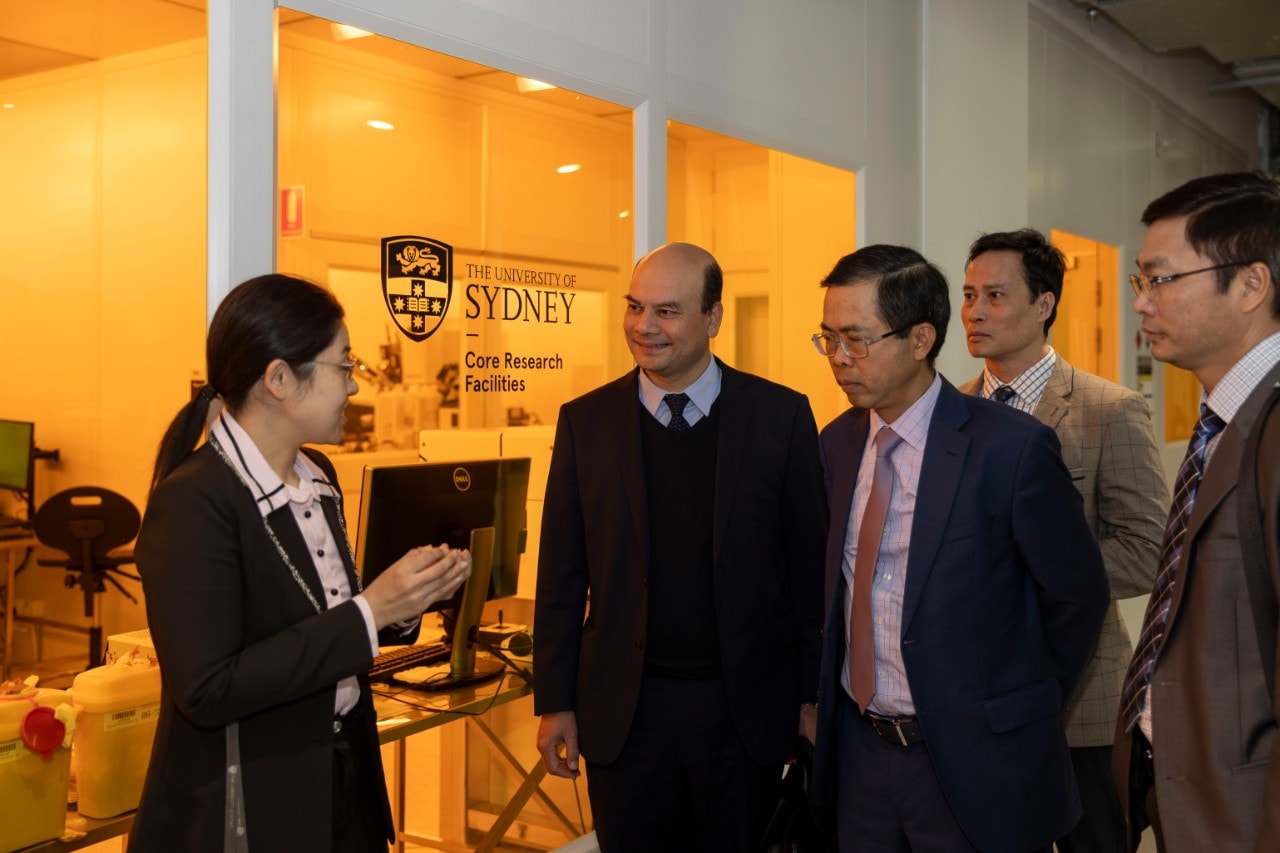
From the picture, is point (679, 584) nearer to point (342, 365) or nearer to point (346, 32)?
point (342, 365)

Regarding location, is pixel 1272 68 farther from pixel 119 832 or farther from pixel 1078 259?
pixel 119 832

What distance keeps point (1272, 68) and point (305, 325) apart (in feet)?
29.2

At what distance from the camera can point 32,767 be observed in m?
2.18

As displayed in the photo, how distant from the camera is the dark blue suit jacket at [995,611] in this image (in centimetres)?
226

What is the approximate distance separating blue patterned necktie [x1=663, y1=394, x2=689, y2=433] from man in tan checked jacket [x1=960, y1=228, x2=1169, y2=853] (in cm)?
103

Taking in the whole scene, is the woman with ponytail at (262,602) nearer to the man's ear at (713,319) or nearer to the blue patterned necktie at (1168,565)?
the man's ear at (713,319)

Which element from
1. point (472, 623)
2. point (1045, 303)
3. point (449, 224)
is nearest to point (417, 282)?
point (449, 224)

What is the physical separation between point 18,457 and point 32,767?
6.56ft

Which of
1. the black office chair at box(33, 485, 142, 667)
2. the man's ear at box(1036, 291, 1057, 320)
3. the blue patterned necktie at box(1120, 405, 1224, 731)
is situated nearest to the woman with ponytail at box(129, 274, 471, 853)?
the blue patterned necktie at box(1120, 405, 1224, 731)

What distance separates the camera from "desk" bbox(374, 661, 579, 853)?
113 inches

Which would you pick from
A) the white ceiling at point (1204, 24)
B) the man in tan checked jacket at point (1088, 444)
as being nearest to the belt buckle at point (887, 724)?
the man in tan checked jacket at point (1088, 444)

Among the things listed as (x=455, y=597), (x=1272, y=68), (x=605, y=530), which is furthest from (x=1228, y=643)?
(x=1272, y=68)

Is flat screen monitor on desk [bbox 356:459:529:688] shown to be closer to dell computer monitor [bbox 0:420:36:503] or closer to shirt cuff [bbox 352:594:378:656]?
shirt cuff [bbox 352:594:378:656]

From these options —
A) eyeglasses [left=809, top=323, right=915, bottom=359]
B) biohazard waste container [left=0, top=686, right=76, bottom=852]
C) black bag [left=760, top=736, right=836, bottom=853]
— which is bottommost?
black bag [left=760, top=736, right=836, bottom=853]
